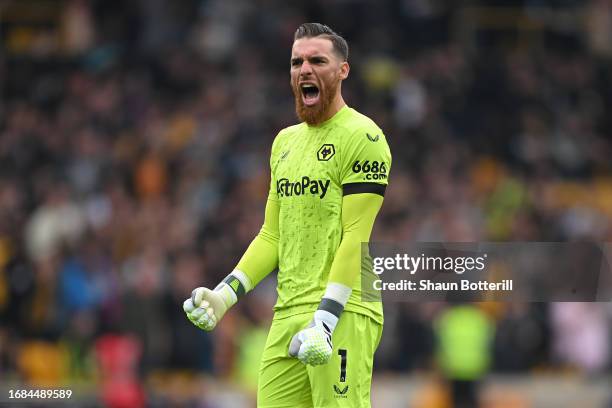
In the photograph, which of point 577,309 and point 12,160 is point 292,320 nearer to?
point 577,309

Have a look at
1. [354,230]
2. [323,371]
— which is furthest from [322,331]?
[354,230]

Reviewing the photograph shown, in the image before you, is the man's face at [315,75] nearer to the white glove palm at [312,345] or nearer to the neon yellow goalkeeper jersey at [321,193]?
the neon yellow goalkeeper jersey at [321,193]

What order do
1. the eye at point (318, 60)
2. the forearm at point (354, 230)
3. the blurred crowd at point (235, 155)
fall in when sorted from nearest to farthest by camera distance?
1. the forearm at point (354, 230)
2. the eye at point (318, 60)
3. the blurred crowd at point (235, 155)

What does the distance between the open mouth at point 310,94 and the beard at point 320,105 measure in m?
0.02

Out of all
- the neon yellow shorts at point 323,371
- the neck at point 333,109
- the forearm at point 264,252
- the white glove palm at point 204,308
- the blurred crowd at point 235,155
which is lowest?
the neon yellow shorts at point 323,371

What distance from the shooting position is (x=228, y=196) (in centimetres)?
1741

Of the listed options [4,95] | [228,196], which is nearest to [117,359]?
[228,196]

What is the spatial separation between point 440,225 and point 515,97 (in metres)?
4.44

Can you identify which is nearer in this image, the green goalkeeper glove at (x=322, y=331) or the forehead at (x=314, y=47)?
the green goalkeeper glove at (x=322, y=331)

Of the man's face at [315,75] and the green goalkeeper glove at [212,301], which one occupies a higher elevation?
the man's face at [315,75]

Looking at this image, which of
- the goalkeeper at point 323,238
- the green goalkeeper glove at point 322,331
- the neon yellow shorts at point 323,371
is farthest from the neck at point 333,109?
the neon yellow shorts at point 323,371

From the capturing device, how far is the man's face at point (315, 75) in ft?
22.6

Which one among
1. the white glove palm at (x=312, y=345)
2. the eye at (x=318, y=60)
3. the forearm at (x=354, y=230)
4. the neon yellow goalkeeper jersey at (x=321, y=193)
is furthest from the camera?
the eye at (x=318, y=60)

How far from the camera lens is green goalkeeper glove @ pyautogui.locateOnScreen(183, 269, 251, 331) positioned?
6887 millimetres
